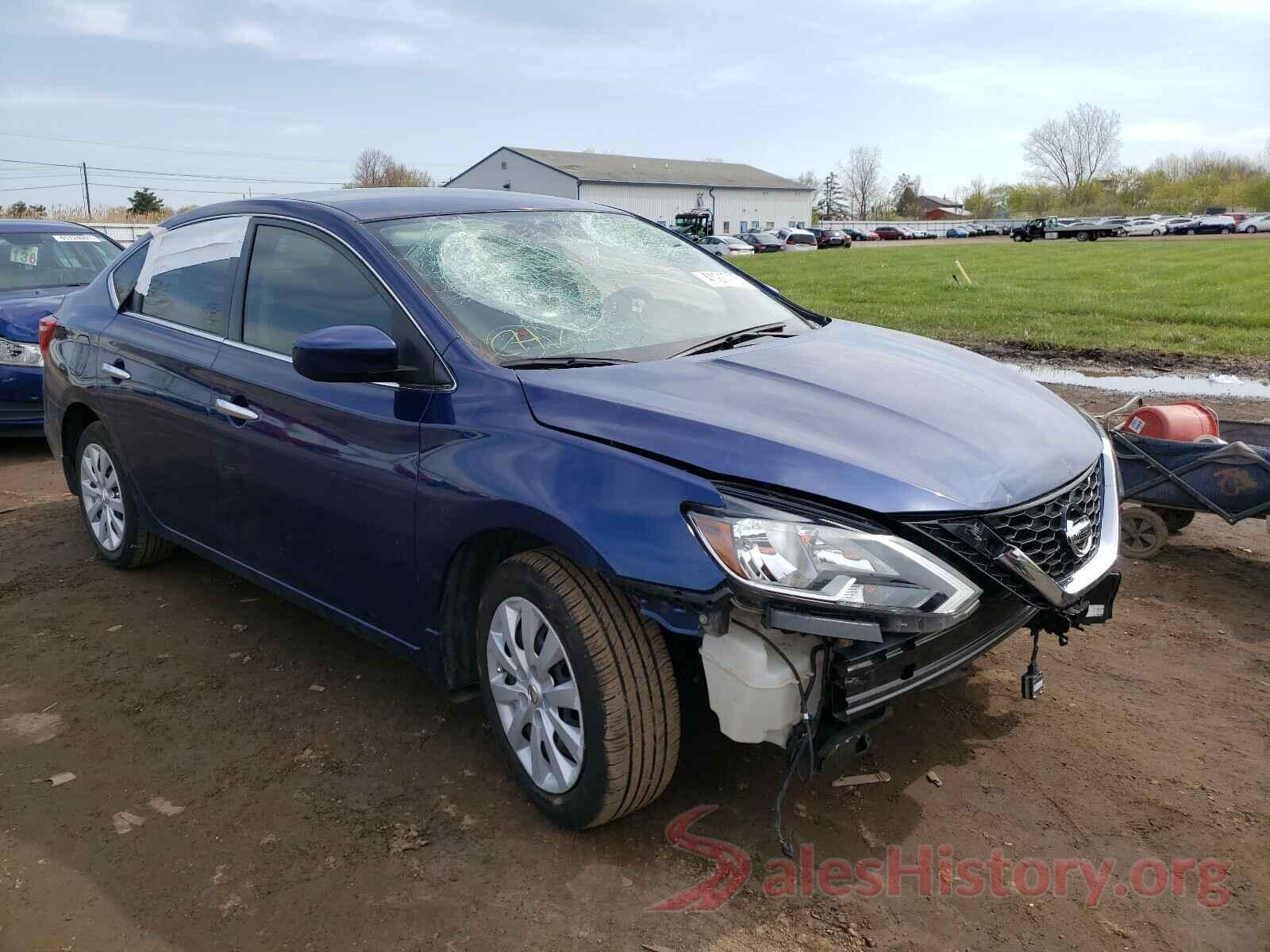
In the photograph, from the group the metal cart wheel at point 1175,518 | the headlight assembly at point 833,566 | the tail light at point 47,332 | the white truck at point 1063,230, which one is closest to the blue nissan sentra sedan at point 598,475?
the headlight assembly at point 833,566

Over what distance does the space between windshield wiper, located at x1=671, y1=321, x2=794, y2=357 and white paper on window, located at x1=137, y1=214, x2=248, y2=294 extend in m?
1.90

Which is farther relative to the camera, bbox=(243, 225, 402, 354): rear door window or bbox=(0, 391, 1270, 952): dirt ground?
bbox=(243, 225, 402, 354): rear door window

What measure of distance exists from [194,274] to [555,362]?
2.07 meters

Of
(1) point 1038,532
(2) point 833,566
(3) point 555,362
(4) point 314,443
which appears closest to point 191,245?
(4) point 314,443

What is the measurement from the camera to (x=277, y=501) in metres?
3.63

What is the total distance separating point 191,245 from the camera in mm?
4398

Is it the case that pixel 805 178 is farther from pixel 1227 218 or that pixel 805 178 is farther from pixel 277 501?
pixel 277 501

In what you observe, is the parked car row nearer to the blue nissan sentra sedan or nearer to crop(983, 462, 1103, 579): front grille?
the blue nissan sentra sedan

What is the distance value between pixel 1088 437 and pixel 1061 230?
59.9 m

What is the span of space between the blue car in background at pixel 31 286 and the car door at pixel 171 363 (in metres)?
3.31

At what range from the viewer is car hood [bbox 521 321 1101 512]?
2498mm

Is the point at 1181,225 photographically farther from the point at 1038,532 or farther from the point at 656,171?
the point at 1038,532

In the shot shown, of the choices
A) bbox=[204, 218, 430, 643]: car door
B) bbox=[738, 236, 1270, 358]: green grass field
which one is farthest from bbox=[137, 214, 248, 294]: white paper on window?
bbox=[738, 236, 1270, 358]: green grass field

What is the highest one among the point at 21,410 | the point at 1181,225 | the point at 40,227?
the point at 1181,225
